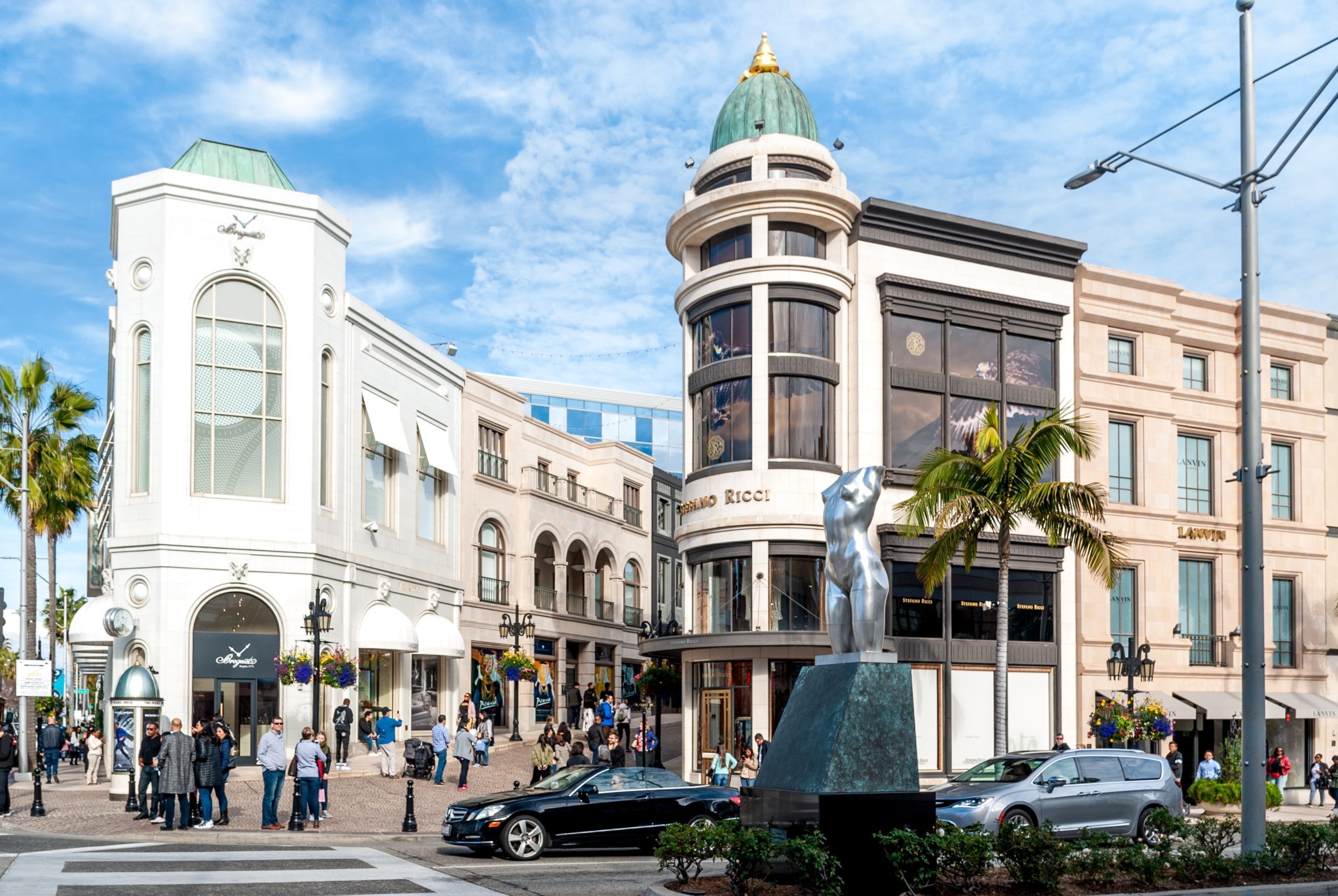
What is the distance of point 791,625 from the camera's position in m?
34.3

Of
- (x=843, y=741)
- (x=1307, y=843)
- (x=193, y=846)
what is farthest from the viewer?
(x=193, y=846)

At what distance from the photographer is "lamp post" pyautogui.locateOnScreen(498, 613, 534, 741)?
150 feet

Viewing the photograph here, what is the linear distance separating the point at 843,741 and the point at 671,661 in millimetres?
25690

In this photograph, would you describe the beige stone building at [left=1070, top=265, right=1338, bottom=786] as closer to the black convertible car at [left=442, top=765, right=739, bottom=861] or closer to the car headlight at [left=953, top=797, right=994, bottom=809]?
the car headlight at [left=953, top=797, right=994, bottom=809]

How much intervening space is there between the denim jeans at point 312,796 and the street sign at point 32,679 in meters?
11.6

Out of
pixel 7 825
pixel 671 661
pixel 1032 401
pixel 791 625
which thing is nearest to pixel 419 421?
pixel 671 661

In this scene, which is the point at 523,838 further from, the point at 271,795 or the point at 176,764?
the point at 176,764

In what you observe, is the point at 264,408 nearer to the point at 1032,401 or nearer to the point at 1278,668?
the point at 1032,401

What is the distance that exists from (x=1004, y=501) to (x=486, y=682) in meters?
28.1

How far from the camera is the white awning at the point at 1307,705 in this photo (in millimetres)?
40281

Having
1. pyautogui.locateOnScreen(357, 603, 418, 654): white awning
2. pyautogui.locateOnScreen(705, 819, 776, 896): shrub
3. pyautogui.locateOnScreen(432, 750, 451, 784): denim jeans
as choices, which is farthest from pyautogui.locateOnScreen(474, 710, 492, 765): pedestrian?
pyautogui.locateOnScreen(705, 819, 776, 896): shrub

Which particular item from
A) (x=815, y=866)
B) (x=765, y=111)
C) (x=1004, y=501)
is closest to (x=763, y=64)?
(x=765, y=111)

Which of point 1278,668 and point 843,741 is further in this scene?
point 1278,668

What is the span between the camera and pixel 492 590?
172ft
